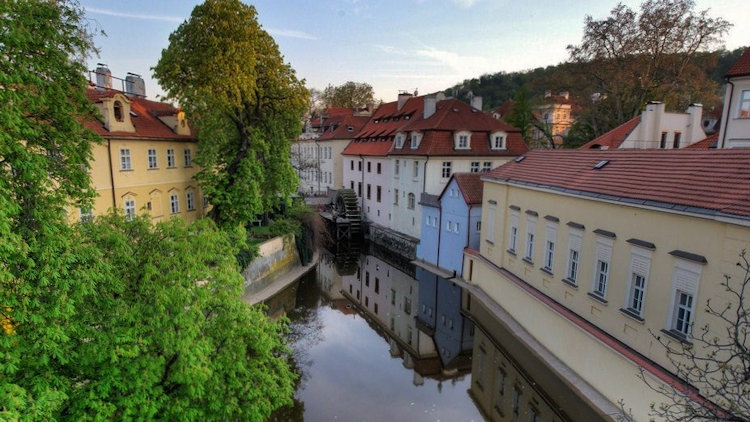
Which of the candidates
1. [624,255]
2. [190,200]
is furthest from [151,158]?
[624,255]

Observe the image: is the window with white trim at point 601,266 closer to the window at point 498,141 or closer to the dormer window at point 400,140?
the window at point 498,141

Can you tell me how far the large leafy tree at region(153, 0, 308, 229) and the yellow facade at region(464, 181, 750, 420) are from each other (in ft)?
36.4

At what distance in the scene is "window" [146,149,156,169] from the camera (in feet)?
60.1

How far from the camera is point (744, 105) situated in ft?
49.5

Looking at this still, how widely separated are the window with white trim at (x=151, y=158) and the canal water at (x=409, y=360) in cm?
817

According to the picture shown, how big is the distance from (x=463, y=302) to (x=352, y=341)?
17.3 ft

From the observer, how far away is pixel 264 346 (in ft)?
23.5

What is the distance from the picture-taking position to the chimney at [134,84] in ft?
77.5

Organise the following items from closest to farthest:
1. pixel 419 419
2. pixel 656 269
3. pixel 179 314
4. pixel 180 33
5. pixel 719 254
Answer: pixel 179 314 < pixel 719 254 < pixel 656 269 < pixel 419 419 < pixel 180 33

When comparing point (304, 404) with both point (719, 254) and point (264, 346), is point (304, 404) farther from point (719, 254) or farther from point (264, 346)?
point (719, 254)

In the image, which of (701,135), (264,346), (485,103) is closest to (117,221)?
(264,346)

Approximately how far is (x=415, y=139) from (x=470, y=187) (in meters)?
6.78

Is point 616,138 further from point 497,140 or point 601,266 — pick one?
point 601,266

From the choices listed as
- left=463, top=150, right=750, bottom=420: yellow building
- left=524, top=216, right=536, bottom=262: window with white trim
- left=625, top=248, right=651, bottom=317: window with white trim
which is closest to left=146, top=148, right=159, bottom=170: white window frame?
left=463, top=150, right=750, bottom=420: yellow building
